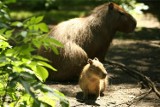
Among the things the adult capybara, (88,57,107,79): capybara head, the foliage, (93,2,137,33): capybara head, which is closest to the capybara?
(88,57,107,79): capybara head

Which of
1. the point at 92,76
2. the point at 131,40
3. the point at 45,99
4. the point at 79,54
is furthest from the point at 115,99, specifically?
the point at 131,40

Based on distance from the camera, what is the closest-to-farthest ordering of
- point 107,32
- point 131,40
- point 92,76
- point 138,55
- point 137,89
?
1. point 92,76
2. point 137,89
3. point 107,32
4. point 138,55
5. point 131,40

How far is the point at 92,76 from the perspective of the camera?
563 cm

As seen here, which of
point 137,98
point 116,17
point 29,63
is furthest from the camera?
point 116,17

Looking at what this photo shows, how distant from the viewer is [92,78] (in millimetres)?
5648

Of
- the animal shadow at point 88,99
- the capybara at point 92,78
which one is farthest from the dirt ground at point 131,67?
the capybara at point 92,78

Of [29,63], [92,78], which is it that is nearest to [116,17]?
[92,78]

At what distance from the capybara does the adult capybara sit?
725 mm

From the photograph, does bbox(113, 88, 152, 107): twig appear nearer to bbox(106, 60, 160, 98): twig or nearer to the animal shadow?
A: bbox(106, 60, 160, 98): twig

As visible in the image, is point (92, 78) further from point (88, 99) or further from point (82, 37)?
point (82, 37)

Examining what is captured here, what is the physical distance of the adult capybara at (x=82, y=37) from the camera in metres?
6.42

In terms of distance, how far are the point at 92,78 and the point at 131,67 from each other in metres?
2.24

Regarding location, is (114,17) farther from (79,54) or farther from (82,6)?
(82,6)

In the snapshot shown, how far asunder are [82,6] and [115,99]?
459 inches
